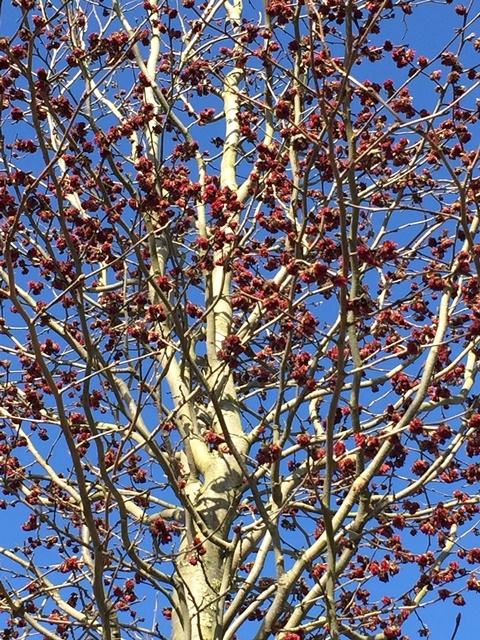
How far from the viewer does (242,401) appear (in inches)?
326

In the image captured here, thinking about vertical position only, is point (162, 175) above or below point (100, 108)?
below

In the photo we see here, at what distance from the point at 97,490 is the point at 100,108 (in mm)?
4398

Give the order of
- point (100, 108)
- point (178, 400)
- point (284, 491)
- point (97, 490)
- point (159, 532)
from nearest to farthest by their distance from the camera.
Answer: point (159, 532)
point (284, 491)
point (178, 400)
point (97, 490)
point (100, 108)

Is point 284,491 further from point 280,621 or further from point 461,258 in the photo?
point 461,258

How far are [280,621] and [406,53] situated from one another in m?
3.83

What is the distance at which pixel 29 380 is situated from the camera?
21.8 ft

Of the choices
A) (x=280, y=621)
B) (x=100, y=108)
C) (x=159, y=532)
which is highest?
(x=100, y=108)

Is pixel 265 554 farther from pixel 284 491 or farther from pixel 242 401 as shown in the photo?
pixel 242 401

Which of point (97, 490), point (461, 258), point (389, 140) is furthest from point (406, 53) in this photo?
point (97, 490)

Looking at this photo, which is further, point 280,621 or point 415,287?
point 415,287

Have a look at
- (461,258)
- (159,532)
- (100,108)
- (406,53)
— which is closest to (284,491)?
(159,532)

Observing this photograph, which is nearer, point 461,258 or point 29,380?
point 461,258

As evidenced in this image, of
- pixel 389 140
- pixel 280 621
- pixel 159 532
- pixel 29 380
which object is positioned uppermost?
pixel 389 140

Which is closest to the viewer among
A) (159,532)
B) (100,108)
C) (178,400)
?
(159,532)
